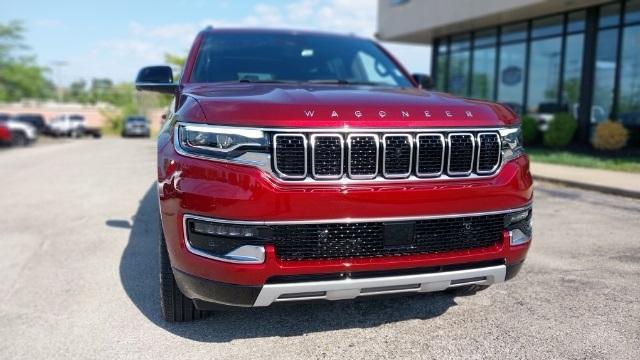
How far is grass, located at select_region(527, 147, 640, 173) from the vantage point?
432 inches

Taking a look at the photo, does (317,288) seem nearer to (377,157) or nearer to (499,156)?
(377,157)

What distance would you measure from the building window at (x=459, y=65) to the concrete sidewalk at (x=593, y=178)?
9452 mm

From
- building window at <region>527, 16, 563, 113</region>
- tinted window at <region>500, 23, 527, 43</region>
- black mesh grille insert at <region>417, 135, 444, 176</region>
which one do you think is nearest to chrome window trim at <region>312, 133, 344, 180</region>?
black mesh grille insert at <region>417, 135, 444, 176</region>

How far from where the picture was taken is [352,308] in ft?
11.6

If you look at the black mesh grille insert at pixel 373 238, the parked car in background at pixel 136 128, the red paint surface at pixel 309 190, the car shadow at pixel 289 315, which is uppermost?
the red paint surface at pixel 309 190

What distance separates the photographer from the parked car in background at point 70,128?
37.0 m

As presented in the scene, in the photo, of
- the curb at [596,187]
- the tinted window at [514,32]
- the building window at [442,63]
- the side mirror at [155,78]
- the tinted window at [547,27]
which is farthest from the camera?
the building window at [442,63]

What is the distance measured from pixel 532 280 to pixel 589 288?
1.24 feet

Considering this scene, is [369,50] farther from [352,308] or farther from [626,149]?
[626,149]

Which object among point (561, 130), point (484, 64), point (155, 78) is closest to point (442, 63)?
point (484, 64)

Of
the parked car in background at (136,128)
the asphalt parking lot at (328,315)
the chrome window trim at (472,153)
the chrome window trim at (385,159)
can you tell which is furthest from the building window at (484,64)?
the parked car in background at (136,128)

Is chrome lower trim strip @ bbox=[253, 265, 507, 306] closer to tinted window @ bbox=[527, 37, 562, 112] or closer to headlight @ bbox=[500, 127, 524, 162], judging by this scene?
headlight @ bbox=[500, 127, 524, 162]

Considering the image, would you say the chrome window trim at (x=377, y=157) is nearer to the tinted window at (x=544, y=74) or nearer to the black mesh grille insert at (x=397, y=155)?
the black mesh grille insert at (x=397, y=155)

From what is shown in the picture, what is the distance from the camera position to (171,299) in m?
3.16
